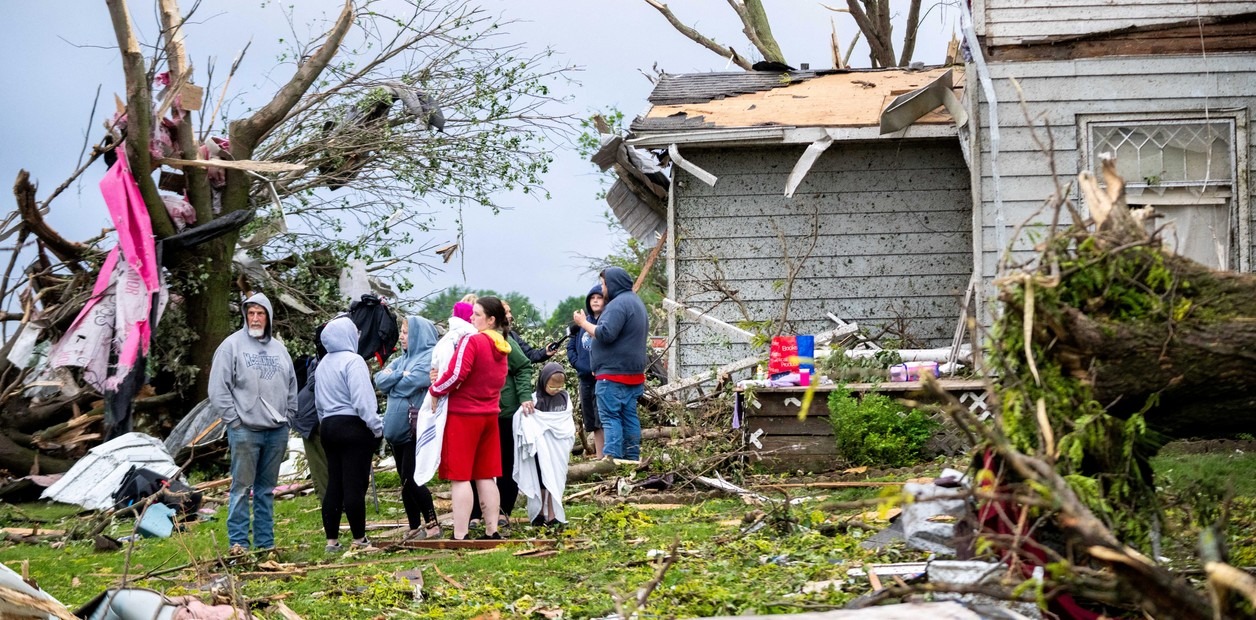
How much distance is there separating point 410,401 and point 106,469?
16.9 ft

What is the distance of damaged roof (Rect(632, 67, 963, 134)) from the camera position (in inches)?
550

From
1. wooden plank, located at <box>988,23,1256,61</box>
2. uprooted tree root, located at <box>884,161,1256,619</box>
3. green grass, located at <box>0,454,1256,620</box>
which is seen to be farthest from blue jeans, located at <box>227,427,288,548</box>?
wooden plank, located at <box>988,23,1256,61</box>

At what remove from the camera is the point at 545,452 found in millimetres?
9062

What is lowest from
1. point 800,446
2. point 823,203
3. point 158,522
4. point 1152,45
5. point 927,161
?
point 158,522

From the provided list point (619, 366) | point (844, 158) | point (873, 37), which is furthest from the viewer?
point (873, 37)

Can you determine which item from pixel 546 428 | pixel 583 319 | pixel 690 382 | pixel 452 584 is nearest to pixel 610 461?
pixel 583 319

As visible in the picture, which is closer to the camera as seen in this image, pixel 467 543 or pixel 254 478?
pixel 467 543

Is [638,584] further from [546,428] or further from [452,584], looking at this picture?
[546,428]

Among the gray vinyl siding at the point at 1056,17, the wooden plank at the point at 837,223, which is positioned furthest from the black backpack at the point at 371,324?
the gray vinyl siding at the point at 1056,17

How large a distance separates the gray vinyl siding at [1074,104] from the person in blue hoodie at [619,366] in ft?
10.8

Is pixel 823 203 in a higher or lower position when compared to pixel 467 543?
higher

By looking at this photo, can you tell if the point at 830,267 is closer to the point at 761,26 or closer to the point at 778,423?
the point at 778,423

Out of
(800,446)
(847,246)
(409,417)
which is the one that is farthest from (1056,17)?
(409,417)

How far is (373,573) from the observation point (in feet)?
24.8
